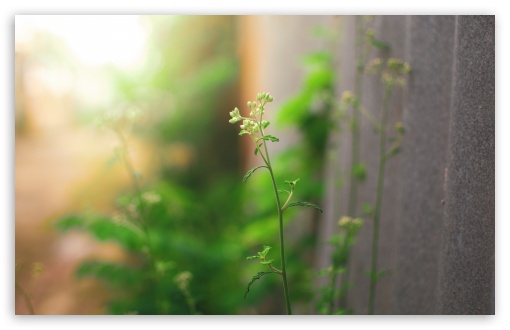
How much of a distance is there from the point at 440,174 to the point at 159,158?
2.77m

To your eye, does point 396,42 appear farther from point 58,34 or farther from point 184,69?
point 184,69

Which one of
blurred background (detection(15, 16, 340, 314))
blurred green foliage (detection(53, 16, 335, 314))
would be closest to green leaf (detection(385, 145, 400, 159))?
blurred green foliage (detection(53, 16, 335, 314))

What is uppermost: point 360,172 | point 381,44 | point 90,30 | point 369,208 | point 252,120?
point 90,30

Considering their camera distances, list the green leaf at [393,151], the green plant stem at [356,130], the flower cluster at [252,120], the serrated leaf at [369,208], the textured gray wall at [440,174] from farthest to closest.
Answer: the green plant stem at [356,130], the serrated leaf at [369,208], the green leaf at [393,151], the textured gray wall at [440,174], the flower cluster at [252,120]

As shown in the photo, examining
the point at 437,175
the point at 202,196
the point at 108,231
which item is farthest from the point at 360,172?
the point at 202,196

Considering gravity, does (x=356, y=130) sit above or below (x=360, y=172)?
above

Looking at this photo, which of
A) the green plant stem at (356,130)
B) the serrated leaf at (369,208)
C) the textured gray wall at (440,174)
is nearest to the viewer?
the textured gray wall at (440,174)

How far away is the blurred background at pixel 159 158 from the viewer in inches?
78.9

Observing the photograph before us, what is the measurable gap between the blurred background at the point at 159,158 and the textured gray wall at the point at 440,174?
0.66m

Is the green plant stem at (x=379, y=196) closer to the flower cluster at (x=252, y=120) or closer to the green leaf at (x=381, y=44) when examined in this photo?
the green leaf at (x=381, y=44)

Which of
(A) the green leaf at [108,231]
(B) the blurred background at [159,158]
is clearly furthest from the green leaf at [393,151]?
(A) the green leaf at [108,231]

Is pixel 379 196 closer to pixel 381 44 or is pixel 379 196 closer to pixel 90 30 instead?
pixel 381 44

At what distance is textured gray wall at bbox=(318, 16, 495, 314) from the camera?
1377 millimetres

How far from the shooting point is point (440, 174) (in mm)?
1460
